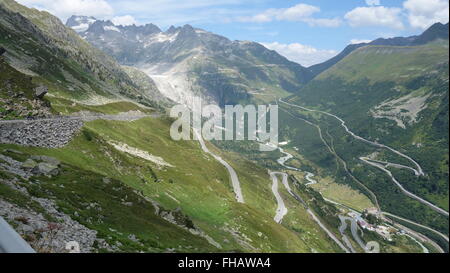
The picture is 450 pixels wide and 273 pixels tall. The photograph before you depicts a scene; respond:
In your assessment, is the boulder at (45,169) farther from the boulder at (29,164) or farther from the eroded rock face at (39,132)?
the eroded rock face at (39,132)

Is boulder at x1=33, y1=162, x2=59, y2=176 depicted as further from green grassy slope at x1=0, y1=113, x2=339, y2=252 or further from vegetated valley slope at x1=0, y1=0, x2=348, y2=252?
green grassy slope at x1=0, y1=113, x2=339, y2=252

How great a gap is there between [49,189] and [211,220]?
167 ft

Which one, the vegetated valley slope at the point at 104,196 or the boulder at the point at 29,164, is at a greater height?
the boulder at the point at 29,164

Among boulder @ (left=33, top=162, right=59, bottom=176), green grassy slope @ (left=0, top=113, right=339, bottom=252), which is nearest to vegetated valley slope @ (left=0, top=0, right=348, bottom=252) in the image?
boulder @ (left=33, top=162, right=59, bottom=176)

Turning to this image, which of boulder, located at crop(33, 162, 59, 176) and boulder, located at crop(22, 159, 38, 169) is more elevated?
boulder, located at crop(22, 159, 38, 169)

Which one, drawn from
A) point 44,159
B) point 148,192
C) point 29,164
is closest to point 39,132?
point 44,159

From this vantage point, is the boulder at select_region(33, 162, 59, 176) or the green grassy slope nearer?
the green grassy slope

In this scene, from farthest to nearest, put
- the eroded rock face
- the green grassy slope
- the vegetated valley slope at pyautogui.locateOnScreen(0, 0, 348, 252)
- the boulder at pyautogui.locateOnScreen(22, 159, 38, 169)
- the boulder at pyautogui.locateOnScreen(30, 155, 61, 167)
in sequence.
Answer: the eroded rock face
the boulder at pyautogui.locateOnScreen(30, 155, 61, 167)
the boulder at pyautogui.locateOnScreen(22, 159, 38, 169)
the green grassy slope
the vegetated valley slope at pyautogui.locateOnScreen(0, 0, 348, 252)

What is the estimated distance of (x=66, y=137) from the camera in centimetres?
6712

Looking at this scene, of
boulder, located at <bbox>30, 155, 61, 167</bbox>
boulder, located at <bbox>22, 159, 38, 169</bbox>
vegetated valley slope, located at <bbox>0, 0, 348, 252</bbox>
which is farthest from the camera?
boulder, located at <bbox>30, 155, 61, 167</bbox>

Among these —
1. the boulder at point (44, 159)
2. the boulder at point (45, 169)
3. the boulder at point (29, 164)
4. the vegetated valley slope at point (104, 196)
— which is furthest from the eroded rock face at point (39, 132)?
the boulder at point (45, 169)

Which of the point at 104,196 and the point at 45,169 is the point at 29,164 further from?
the point at 104,196
